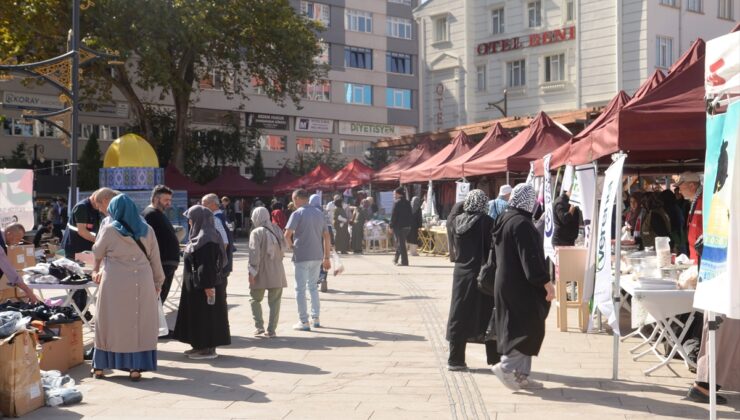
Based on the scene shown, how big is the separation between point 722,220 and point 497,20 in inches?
1700

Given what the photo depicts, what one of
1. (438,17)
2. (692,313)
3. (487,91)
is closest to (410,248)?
(692,313)

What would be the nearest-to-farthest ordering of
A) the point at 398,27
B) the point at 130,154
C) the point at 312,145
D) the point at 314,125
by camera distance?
1. the point at 130,154
2. the point at 314,125
3. the point at 312,145
4. the point at 398,27

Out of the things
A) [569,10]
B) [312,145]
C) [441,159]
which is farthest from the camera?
[312,145]

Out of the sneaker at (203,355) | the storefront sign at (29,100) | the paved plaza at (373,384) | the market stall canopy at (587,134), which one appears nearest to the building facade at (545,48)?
the storefront sign at (29,100)

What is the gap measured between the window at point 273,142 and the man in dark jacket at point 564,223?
42374mm

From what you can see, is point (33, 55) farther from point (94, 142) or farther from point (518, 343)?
point (518, 343)

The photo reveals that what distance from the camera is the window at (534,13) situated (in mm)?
44844

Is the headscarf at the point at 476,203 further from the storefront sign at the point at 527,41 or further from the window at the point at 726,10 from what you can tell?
the window at the point at 726,10

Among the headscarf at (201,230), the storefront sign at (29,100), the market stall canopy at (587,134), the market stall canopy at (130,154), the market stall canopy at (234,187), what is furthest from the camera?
the market stall canopy at (234,187)

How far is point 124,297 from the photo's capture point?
8.07 m

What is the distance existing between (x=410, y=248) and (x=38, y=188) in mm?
20588

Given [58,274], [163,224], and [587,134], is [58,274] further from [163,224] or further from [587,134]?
[587,134]

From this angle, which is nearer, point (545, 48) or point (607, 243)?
point (607, 243)

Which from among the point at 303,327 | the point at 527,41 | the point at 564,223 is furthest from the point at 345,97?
the point at 303,327
